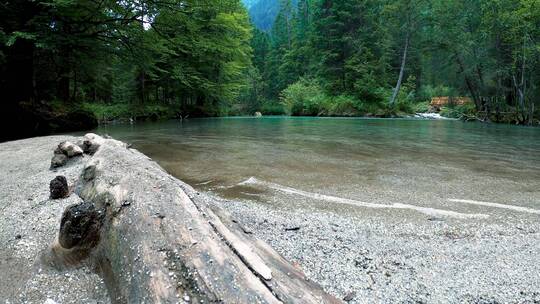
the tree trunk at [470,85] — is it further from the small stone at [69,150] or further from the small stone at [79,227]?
the small stone at [79,227]

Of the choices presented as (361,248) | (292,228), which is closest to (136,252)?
(292,228)

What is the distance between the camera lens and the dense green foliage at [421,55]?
17953 millimetres

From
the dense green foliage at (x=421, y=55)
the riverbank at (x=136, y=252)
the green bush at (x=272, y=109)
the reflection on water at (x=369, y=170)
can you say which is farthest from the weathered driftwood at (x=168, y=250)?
the green bush at (x=272, y=109)

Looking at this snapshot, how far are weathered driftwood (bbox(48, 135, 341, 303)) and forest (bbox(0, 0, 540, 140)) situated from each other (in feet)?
25.6

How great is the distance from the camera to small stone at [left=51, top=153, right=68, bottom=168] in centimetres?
425

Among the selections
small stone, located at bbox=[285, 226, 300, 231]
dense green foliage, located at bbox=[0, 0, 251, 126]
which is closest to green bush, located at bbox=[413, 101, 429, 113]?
dense green foliage, located at bbox=[0, 0, 251, 126]

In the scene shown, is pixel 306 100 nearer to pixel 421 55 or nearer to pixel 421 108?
pixel 421 108

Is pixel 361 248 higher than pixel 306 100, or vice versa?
pixel 306 100

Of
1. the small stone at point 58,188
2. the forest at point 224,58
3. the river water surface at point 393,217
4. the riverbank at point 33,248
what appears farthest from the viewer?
the forest at point 224,58

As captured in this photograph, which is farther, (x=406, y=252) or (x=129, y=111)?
(x=129, y=111)

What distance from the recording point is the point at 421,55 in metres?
30.5

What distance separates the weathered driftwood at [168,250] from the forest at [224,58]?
7793 mm

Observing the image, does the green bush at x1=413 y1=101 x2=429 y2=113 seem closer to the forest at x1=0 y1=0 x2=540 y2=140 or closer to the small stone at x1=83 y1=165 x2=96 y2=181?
the forest at x1=0 y1=0 x2=540 y2=140

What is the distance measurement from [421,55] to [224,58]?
1876 cm
